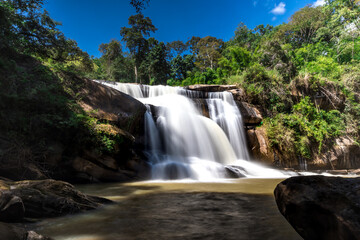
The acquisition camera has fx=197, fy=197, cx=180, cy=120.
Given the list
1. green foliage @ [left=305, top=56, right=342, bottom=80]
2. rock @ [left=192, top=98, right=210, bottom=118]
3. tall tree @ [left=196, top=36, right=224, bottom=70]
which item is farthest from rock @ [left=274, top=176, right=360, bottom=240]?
tall tree @ [left=196, top=36, right=224, bottom=70]

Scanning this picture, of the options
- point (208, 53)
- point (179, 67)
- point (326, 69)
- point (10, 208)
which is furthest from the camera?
point (208, 53)

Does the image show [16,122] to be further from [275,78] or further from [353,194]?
[275,78]

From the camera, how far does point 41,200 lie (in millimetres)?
2410

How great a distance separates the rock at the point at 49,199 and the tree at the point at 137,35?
91.4 feet

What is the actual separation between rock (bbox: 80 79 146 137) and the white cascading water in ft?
3.66

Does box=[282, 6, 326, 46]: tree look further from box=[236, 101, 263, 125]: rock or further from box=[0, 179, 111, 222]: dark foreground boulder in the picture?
box=[0, 179, 111, 222]: dark foreground boulder

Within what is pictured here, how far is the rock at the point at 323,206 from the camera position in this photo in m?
1.39

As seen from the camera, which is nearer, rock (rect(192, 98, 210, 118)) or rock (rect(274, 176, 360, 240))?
rock (rect(274, 176, 360, 240))

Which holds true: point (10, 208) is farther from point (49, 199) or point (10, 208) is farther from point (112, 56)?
point (112, 56)

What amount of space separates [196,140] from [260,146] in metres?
3.73

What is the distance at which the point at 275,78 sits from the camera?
43.8ft

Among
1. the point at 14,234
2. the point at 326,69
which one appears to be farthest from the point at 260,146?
the point at 326,69

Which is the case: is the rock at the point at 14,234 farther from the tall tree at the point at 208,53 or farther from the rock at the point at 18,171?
the tall tree at the point at 208,53

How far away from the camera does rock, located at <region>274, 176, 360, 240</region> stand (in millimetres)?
1387
